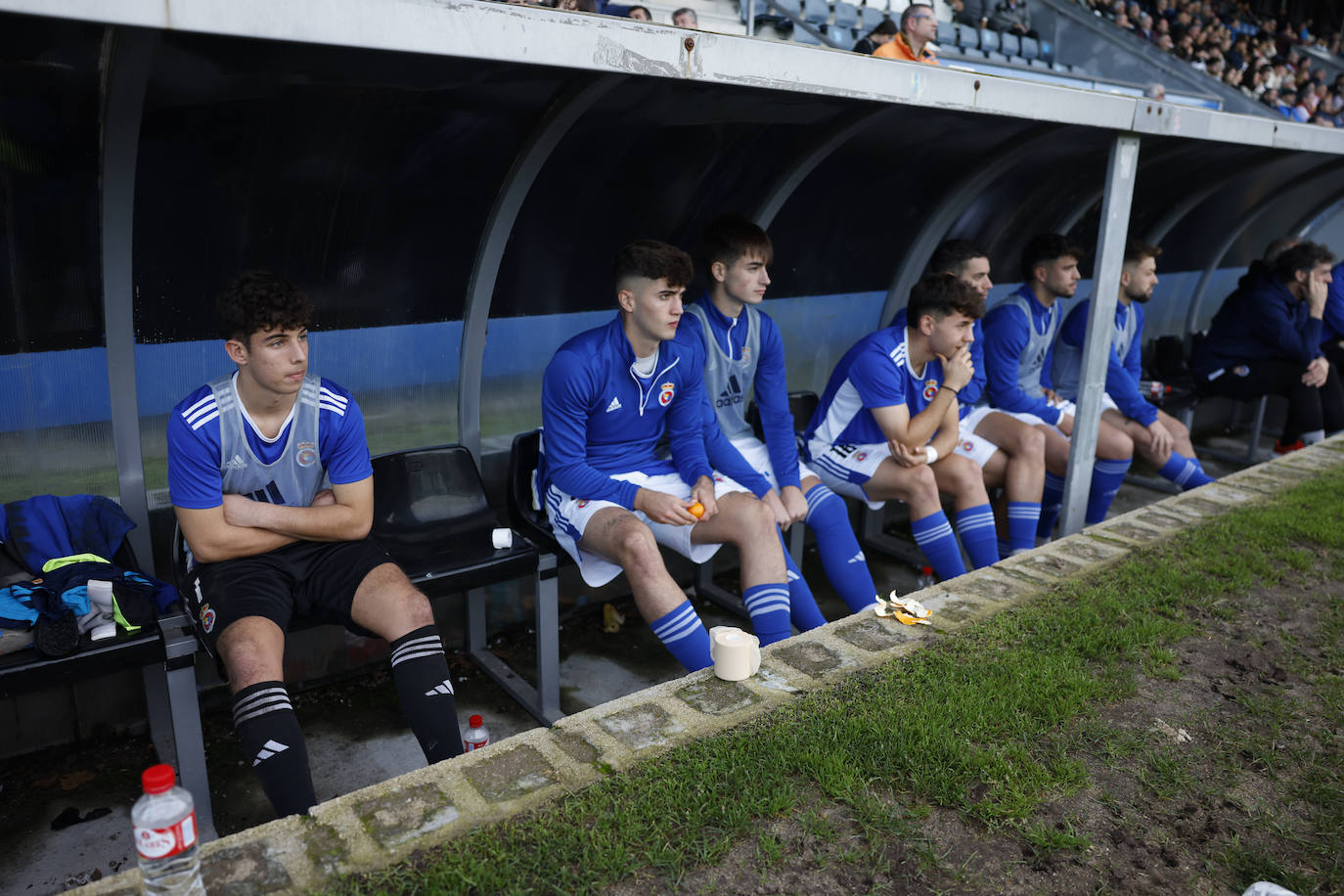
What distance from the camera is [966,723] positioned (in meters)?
2.21

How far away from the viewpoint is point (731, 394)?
3809 mm

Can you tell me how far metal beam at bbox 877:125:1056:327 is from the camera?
460cm

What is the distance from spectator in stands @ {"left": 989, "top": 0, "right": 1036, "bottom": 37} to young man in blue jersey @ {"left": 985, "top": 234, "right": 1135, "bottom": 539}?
924 centimetres

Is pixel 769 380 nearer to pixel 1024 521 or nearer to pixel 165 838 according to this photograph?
pixel 1024 521

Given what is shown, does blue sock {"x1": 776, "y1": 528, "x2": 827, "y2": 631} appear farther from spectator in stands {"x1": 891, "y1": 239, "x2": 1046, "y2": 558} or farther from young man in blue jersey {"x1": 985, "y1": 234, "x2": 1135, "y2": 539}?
young man in blue jersey {"x1": 985, "y1": 234, "x2": 1135, "y2": 539}

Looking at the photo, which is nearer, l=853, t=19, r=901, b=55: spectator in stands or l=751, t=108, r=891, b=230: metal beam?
l=751, t=108, r=891, b=230: metal beam

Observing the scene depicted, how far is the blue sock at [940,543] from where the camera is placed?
362cm

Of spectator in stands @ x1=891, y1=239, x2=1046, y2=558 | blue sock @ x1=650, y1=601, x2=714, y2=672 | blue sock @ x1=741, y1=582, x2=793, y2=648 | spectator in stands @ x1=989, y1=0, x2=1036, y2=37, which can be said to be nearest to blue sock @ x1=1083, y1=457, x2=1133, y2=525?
spectator in stands @ x1=891, y1=239, x2=1046, y2=558

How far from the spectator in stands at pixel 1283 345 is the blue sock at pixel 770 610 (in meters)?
4.51

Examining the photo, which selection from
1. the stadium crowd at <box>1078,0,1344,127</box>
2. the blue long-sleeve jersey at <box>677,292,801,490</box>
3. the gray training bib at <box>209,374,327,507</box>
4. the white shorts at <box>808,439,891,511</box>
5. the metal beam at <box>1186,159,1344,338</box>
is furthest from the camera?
the stadium crowd at <box>1078,0,1344,127</box>

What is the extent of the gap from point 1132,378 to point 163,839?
490cm

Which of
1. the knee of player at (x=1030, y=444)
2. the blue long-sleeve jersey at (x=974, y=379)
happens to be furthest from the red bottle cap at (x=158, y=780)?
the knee of player at (x=1030, y=444)

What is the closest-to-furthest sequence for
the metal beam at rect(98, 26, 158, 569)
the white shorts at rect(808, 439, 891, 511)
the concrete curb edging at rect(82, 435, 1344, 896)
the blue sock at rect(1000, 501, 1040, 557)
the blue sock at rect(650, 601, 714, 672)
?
the concrete curb edging at rect(82, 435, 1344, 896)
the metal beam at rect(98, 26, 158, 569)
the blue sock at rect(650, 601, 714, 672)
the white shorts at rect(808, 439, 891, 511)
the blue sock at rect(1000, 501, 1040, 557)

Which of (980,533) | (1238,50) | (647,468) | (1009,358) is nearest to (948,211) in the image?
Result: (1009,358)
